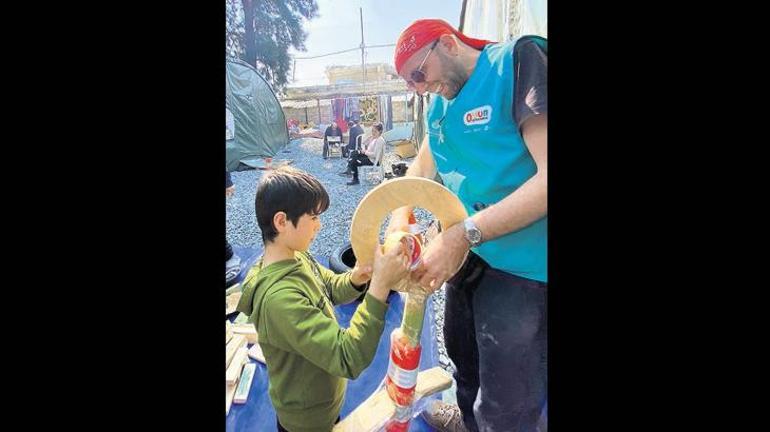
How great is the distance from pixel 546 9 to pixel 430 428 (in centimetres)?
119

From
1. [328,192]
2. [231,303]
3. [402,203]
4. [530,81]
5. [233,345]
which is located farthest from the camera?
[231,303]

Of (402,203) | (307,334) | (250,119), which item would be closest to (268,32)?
(250,119)

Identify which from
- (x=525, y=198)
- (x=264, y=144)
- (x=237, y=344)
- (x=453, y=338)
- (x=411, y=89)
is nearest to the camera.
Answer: (x=525, y=198)

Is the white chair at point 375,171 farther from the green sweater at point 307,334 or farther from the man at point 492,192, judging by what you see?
the green sweater at point 307,334

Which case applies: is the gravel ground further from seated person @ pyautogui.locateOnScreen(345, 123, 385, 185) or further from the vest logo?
the vest logo

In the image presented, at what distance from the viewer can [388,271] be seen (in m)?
1.01

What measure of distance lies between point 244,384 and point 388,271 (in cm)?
71

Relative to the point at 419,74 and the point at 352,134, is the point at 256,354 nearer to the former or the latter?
the point at 352,134

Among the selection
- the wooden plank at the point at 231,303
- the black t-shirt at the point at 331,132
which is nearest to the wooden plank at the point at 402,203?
the black t-shirt at the point at 331,132

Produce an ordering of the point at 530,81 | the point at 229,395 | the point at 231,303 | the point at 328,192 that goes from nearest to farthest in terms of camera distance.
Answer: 1. the point at 530,81
2. the point at 328,192
3. the point at 229,395
4. the point at 231,303

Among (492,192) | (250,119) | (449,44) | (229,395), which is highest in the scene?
(449,44)
